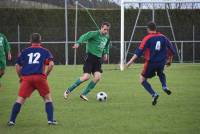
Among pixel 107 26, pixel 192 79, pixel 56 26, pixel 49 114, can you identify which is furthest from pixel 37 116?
pixel 56 26

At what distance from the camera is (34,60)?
1030 cm

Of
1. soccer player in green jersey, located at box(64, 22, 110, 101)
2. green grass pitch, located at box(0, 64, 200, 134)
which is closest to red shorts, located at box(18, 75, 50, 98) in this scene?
green grass pitch, located at box(0, 64, 200, 134)

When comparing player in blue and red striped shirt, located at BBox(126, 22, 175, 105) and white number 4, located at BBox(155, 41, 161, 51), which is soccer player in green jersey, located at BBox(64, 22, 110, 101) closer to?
player in blue and red striped shirt, located at BBox(126, 22, 175, 105)

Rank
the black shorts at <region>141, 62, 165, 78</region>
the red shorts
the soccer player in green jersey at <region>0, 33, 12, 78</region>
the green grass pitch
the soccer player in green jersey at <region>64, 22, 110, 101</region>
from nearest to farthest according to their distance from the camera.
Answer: the green grass pitch → the red shorts → the black shorts at <region>141, 62, 165, 78</region> → the soccer player in green jersey at <region>64, 22, 110, 101</region> → the soccer player in green jersey at <region>0, 33, 12, 78</region>

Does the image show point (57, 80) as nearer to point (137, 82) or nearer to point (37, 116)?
point (137, 82)

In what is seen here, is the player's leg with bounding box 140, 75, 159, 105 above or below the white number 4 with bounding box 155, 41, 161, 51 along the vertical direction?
below

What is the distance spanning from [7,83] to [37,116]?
8.72m

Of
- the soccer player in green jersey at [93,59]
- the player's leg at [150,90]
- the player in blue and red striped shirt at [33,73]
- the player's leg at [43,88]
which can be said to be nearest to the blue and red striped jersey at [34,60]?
the player in blue and red striped shirt at [33,73]

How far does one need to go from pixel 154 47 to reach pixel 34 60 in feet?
12.7

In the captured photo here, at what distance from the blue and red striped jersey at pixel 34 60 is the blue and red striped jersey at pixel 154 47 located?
3322 millimetres

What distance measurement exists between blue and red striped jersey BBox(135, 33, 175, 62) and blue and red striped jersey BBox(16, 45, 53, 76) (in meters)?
3.32

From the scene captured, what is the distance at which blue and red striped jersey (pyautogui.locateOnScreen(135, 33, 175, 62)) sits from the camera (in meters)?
13.3

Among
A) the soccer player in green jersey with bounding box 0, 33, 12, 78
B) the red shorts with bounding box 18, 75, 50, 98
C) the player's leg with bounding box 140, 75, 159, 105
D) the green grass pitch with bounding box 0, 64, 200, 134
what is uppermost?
the soccer player in green jersey with bounding box 0, 33, 12, 78

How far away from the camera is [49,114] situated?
10.4 metres
